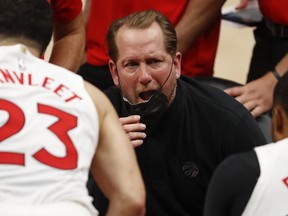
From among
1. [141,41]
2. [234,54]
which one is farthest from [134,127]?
[234,54]

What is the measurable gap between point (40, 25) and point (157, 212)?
0.84 meters

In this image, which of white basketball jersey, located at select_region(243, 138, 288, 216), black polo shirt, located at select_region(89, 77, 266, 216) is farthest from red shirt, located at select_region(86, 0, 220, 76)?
white basketball jersey, located at select_region(243, 138, 288, 216)

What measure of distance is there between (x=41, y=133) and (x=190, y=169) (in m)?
0.87

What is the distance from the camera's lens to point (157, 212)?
243 centimetres

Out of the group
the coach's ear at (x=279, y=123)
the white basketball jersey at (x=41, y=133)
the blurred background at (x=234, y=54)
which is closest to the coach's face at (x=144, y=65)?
the coach's ear at (x=279, y=123)

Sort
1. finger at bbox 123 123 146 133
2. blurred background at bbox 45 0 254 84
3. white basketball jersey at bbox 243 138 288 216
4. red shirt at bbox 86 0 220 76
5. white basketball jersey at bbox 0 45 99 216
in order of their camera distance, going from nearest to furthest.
Answer: white basketball jersey at bbox 0 45 99 216, white basketball jersey at bbox 243 138 288 216, finger at bbox 123 123 146 133, red shirt at bbox 86 0 220 76, blurred background at bbox 45 0 254 84

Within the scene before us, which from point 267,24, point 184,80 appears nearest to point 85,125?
point 184,80

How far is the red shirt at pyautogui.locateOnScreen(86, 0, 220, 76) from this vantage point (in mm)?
3115

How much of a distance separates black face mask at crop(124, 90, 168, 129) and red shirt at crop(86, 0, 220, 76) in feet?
2.47

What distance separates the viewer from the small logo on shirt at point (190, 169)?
2438mm

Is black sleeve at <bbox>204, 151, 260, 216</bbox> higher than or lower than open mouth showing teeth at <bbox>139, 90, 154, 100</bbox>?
higher

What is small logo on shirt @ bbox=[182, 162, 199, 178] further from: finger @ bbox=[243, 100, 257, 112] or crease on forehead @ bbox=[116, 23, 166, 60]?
finger @ bbox=[243, 100, 257, 112]

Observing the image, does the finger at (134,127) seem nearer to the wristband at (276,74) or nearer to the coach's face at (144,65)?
the coach's face at (144,65)

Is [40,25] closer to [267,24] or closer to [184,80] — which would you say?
[184,80]
